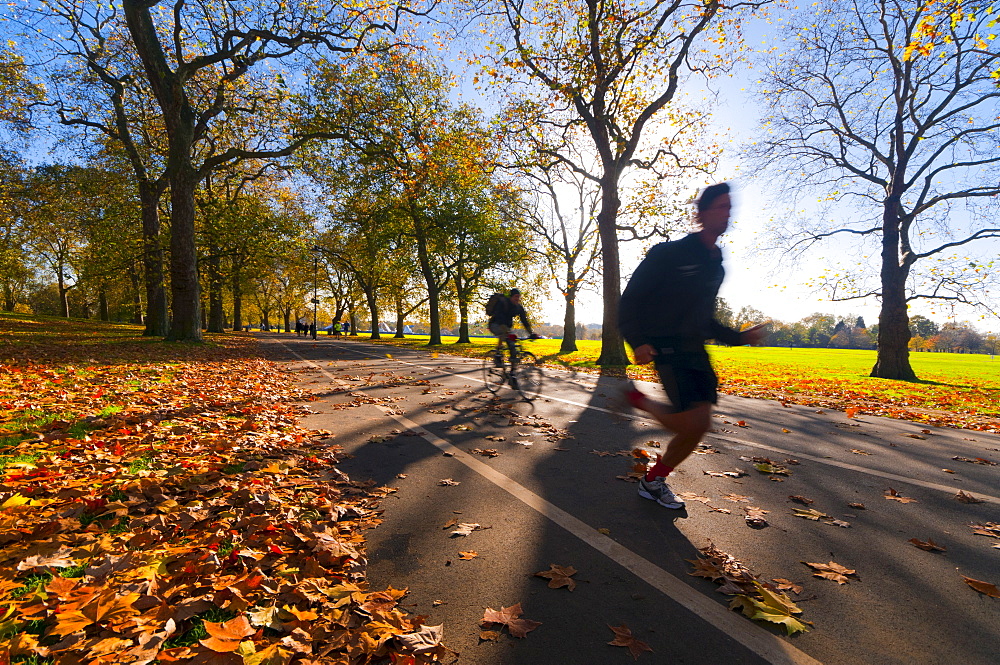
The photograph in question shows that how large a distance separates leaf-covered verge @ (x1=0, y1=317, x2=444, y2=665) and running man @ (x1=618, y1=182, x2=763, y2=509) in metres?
2.19

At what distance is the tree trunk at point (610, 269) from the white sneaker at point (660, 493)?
40.6ft

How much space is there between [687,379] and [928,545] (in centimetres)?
179

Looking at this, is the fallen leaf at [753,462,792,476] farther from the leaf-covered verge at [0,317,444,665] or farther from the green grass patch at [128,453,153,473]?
the green grass patch at [128,453,153,473]

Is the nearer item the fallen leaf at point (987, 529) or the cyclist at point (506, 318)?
the fallen leaf at point (987, 529)

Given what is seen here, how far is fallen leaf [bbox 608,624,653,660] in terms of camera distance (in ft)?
5.94

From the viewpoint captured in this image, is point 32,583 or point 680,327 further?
point 680,327

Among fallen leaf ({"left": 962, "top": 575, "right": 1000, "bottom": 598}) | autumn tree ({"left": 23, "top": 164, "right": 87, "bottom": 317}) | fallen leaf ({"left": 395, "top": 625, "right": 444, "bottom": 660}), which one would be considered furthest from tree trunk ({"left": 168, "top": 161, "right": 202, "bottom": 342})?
fallen leaf ({"left": 962, "top": 575, "right": 1000, "bottom": 598})

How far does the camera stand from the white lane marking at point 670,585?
71.9 inches

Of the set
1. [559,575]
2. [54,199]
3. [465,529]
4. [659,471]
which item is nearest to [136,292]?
[54,199]

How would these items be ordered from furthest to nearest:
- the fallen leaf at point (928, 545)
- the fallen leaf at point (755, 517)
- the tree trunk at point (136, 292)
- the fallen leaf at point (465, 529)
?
1. the tree trunk at point (136, 292)
2. the fallen leaf at point (755, 517)
3. the fallen leaf at point (465, 529)
4. the fallen leaf at point (928, 545)

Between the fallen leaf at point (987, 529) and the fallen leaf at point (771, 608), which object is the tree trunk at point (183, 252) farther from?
the fallen leaf at point (987, 529)

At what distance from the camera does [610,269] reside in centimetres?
1577

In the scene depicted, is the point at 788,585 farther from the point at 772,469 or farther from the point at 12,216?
the point at 12,216

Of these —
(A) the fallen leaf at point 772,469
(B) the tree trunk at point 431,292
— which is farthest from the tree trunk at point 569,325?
(A) the fallen leaf at point 772,469
